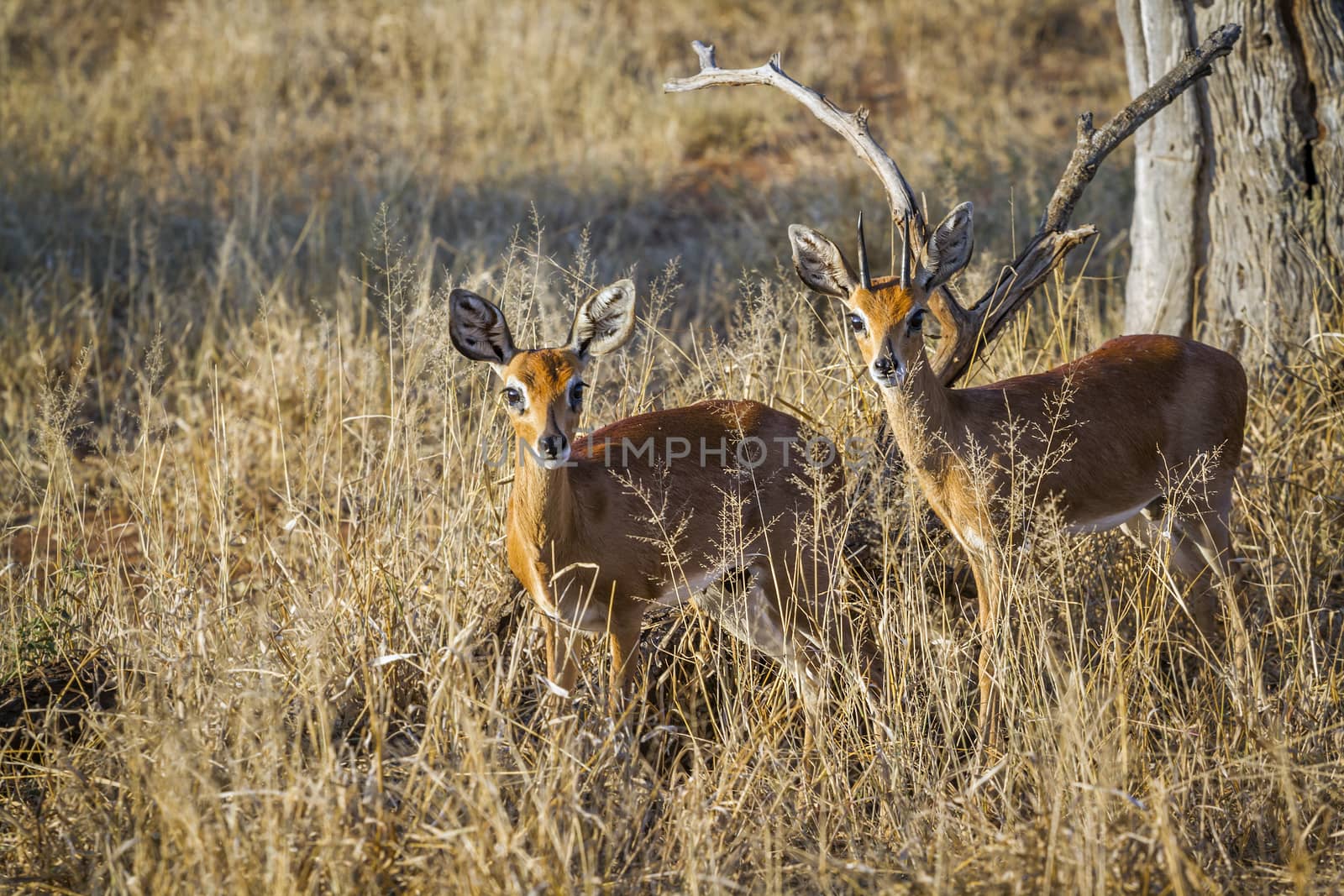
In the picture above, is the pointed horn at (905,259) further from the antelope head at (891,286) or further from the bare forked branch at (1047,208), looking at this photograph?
the bare forked branch at (1047,208)

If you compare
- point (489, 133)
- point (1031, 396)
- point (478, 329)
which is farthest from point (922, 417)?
point (489, 133)

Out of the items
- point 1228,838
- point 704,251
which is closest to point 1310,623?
point 1228,838

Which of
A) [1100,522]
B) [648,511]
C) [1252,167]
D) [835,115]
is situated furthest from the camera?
[1252,167]

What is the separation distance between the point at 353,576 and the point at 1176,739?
278 centimetres

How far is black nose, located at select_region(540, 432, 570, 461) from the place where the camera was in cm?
370

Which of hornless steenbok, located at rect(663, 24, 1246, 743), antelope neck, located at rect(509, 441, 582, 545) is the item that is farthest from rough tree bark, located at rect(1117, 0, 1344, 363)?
antelope neck, located at rect(509, 441, 582, 545)

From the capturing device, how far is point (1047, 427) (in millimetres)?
4383

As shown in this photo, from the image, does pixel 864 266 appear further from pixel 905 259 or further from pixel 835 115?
pixel 835 115

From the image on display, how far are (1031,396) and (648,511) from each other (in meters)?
1.41

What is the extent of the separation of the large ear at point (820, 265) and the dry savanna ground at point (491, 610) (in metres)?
0.53

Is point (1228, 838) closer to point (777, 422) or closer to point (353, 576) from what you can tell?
point (777, 422)

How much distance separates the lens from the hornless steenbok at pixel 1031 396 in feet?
13.6

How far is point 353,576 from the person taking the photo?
4340 millimetres

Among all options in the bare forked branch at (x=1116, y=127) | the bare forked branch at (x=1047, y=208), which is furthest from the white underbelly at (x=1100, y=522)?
the bare forked branch at (x=1116, y=127)
